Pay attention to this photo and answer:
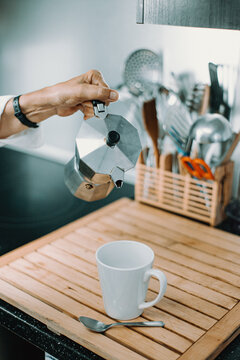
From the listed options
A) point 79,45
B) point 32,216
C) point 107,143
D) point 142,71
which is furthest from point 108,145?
point 79,45

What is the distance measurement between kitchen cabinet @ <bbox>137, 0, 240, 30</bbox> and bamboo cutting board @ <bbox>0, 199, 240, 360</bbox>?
0.48 m

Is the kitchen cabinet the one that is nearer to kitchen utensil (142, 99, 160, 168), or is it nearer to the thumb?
the thumb

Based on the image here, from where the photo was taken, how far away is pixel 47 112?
98cm

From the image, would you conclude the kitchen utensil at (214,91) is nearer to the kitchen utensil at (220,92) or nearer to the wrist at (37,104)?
the kitchen utensil at (220,92)

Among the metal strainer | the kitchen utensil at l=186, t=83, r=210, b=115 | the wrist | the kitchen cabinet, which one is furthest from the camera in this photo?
the metal strainer

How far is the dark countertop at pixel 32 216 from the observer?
73 centimetres

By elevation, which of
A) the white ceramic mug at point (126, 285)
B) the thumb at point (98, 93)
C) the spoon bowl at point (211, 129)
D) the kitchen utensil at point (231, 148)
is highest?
the thumb at point (98, 93)

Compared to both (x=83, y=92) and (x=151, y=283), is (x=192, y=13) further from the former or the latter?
(x=151, y=283)

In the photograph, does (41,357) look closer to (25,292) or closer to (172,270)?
(25,292)

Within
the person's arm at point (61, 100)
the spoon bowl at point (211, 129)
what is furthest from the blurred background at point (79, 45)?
the person's arm at point (61, 100)

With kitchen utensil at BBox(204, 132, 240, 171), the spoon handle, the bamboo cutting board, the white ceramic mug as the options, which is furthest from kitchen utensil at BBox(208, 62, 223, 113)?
the spoon handle

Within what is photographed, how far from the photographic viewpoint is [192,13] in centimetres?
74

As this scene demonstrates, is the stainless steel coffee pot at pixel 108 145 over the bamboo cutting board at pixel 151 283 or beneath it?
over

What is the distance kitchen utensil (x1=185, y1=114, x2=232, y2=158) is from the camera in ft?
3.52
